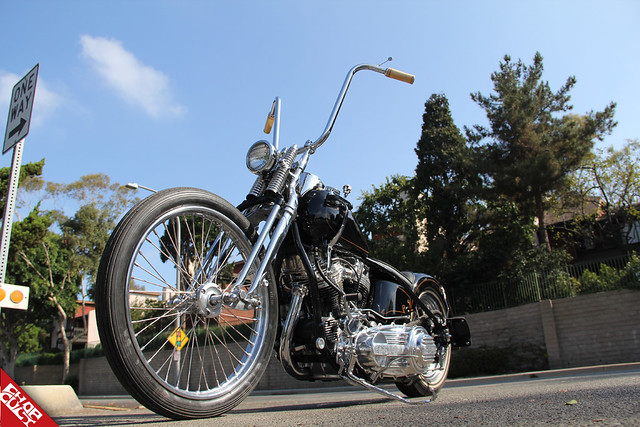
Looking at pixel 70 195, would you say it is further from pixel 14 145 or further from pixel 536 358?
pixel 14 145

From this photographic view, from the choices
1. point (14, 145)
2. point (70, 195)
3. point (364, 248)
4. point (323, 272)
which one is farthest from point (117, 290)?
point (70, 195)

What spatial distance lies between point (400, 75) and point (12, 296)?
3860 millimetres

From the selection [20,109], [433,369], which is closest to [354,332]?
[433,369]

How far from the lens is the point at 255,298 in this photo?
10.2 ft

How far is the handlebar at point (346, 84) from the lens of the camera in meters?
3.97

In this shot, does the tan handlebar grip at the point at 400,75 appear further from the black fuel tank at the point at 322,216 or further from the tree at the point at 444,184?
the tree at the point at 444,184

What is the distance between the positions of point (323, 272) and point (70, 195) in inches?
1545

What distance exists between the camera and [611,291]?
1506 cm

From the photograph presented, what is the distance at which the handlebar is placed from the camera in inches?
156

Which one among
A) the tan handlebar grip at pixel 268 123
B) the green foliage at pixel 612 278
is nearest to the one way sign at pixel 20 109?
the tan handlebar grip at pixel 268 123

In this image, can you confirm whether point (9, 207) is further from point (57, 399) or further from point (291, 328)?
point (57, 399)

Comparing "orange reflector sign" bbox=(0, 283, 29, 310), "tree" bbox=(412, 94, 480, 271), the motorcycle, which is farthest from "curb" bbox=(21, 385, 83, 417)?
"tree" bbox=(412, 94, 480, 271)

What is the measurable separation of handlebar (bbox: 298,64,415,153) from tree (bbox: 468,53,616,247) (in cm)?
1721

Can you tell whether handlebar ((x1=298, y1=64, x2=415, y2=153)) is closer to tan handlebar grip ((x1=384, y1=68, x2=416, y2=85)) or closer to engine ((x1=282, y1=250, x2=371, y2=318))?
tan handlebar grip ((x1=384, y1=68, x2=416, y2=85))
